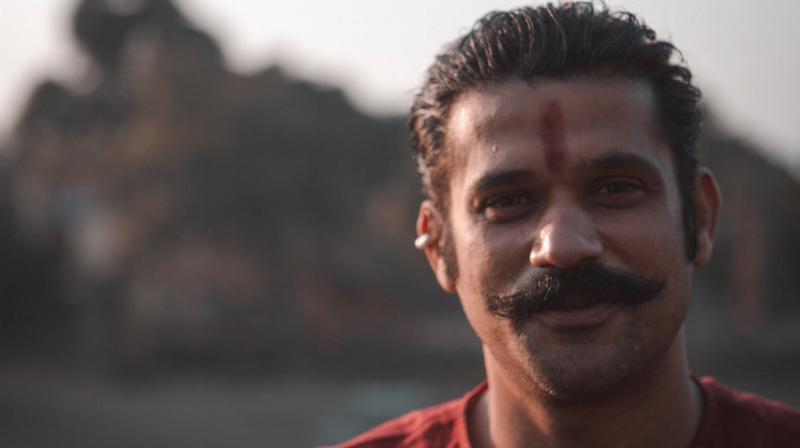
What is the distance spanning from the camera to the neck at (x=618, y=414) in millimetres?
1993

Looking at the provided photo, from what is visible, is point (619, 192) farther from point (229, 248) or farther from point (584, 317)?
point (229, 248)

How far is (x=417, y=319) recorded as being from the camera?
75.5ft

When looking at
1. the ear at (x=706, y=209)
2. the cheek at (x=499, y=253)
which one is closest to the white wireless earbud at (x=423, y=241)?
the cheek at (x=499, y=253)

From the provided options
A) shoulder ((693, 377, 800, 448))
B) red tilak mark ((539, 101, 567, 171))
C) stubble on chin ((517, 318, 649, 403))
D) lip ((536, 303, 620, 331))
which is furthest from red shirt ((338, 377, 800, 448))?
red tilak mark ((539, 101, 567, 171))

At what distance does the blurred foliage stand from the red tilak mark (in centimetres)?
1932

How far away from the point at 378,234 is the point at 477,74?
2085 centimetres

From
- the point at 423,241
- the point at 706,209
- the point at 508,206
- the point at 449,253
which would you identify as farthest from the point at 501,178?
the point at 706,209

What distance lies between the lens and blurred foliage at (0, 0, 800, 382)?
70.1 ft

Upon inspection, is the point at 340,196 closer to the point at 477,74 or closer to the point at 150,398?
the point at 150,398

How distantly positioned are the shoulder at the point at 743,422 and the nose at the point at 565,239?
22.3 inches

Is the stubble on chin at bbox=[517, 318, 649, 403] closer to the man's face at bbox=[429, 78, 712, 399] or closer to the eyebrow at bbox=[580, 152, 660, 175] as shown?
the man's face at bbox=[429, 78, 712, 399]

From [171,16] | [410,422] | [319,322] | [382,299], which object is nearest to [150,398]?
[319,322]

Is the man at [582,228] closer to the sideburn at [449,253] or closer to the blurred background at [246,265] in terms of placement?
the sideburn at [449,253]

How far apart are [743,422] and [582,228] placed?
67 cm
